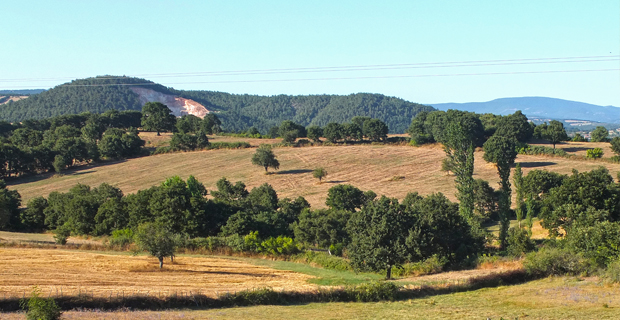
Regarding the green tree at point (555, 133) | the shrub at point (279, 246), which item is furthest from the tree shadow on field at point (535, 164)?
the shrub at point (279, 246)

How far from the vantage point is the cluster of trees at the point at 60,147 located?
106062mm

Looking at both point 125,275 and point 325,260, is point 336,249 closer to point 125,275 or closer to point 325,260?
point 325,260

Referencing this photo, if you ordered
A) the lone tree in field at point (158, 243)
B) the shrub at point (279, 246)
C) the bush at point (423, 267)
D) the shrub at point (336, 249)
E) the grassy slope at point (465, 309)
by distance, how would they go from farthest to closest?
the shrub at point (336, 249) → the shrub at point (279, 246) → the bush at point (423, 267) → the lone tree in field at point (158, 243) → the grassy slope at point (465, 309)

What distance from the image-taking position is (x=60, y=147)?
11269cm

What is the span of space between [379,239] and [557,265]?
38.5 ft

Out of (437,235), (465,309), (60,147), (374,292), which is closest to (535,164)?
(437,235)

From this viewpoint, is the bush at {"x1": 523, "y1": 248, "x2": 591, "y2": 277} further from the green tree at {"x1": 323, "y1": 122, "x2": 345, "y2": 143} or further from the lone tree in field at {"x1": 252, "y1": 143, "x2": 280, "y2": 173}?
the green tree at {"x1": 323, "y1": 122, "x2": 345, "y2": 143}

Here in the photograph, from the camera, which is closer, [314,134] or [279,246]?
[279,246]

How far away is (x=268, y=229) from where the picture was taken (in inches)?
2137

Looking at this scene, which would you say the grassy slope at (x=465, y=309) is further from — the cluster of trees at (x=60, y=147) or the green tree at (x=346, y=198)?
the cluster of trees at (x=60, y=147)

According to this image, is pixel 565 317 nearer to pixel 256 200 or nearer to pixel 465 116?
pixel 256 200

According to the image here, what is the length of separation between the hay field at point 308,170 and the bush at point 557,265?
144ft

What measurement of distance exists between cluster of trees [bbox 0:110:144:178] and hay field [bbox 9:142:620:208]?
4.25m

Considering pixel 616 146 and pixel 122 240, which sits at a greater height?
pixel 616 146
